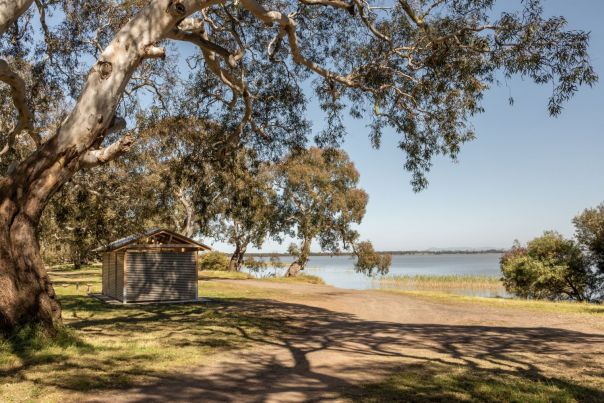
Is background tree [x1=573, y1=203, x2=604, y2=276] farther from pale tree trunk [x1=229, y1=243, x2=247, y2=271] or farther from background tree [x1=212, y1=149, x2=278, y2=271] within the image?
pale tree trunk [x1=229, y1=243, x2=247, y2=271]

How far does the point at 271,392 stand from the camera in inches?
276

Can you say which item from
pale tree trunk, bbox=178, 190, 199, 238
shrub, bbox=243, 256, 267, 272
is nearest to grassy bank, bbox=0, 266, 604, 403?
pale tree trunk, bbox=178, 190, 199, 238

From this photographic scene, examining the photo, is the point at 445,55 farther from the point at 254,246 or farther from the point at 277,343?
the point at 254,246

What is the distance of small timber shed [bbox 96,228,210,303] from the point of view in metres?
20.9

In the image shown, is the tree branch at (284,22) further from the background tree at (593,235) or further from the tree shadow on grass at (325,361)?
the background tree at (593,235)

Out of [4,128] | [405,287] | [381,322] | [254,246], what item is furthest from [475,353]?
[254,246]

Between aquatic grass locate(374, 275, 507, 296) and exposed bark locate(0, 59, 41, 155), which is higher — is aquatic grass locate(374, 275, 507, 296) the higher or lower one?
the lower one

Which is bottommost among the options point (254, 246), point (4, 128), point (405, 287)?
point (405, 287)

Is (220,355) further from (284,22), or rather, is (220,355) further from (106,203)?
(106,203)

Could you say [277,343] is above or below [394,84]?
below

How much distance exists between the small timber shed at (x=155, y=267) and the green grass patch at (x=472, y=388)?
1521 centimetres

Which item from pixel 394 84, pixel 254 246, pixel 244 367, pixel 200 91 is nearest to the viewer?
pixel 244 367

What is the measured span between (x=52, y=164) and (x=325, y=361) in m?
6.47

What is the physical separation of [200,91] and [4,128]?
29.5 feet
